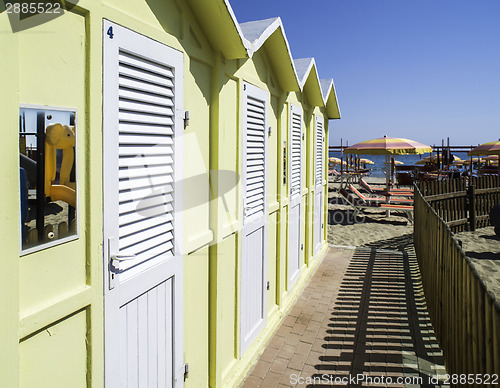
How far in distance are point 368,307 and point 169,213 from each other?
4219 mm

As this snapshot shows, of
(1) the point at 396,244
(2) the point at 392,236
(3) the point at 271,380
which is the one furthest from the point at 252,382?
(2) the point at 392,236

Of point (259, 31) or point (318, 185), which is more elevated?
point (259, 31)

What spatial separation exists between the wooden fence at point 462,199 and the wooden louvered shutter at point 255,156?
6.40m

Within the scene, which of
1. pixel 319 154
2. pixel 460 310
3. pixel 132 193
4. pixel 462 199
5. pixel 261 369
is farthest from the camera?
pixel 462 199

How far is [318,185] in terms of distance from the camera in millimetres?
8562

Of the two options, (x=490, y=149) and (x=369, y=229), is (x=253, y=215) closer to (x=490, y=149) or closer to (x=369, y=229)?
(x=369, y=229)

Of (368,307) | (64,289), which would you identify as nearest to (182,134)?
(64,289)

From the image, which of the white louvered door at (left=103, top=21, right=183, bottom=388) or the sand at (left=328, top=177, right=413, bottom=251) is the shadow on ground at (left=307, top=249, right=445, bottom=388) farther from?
the sand at (left=328, top=177, right=413, bottom=251)

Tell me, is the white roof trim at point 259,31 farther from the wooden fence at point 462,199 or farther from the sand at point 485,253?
the wooden fence at point 462,199

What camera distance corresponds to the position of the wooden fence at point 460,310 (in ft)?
8.23

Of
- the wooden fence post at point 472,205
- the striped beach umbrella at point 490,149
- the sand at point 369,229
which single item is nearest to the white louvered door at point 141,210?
the sand at point 369,229

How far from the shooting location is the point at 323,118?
8914mm

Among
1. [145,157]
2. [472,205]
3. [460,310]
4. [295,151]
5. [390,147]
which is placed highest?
[390,147]

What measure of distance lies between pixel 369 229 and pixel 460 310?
9.09m
